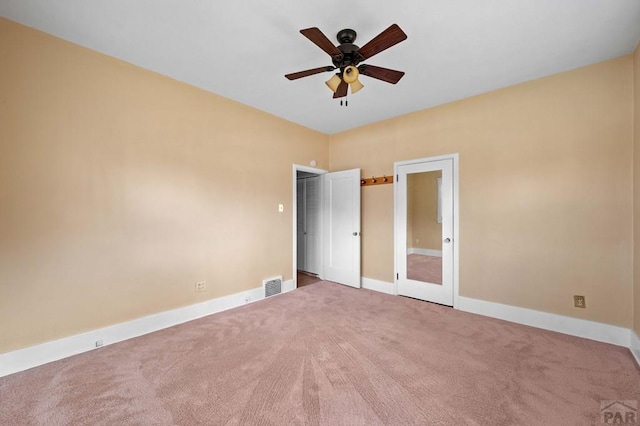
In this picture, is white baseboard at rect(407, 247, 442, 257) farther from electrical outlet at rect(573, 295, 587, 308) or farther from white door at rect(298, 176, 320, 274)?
A: white door at rect(298, 176, 320, 274)

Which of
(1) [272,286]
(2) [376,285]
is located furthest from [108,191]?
(2) [376,285]

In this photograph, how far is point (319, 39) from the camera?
1.84 metres

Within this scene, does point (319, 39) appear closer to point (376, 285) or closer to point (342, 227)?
point (342, 227)

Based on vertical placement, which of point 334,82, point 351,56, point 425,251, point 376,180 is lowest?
point 425,251

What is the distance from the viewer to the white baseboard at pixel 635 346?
86.6 inches

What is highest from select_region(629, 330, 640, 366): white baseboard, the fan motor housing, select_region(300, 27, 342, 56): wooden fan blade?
the fan motor housing

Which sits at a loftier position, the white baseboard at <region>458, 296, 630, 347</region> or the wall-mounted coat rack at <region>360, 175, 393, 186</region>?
the wall-mounted coat rack at <region>360, 175, 393, 186</region>

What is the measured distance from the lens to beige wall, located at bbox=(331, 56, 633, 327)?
251 centimetres

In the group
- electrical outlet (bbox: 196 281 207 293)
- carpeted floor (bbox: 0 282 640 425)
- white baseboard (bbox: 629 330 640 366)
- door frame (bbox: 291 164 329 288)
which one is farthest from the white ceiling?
carpeted floor (bbox: 0 282 640 425)

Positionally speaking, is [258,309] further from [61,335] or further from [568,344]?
[568,344]

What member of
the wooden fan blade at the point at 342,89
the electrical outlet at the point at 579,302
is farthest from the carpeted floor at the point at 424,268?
the wooden fan blade at the point at 342,89

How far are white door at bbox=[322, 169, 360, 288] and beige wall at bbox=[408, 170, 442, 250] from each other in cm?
87

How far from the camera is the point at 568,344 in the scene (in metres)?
2.49

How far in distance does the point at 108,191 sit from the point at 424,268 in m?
3.93
